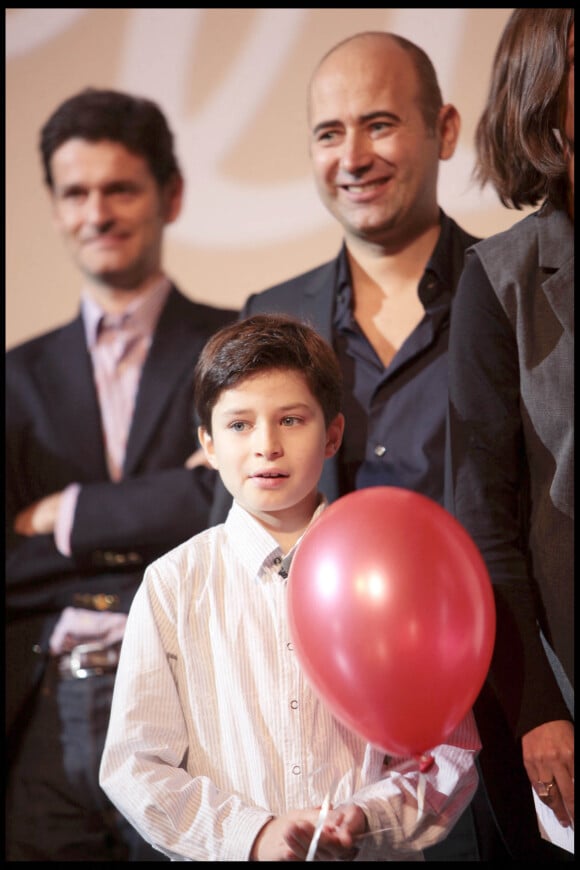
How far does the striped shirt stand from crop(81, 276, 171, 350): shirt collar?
766 mm

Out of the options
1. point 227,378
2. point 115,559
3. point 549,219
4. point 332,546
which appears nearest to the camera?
point 332,546

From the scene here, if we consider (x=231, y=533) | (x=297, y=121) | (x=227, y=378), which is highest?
(x=297, y=121)

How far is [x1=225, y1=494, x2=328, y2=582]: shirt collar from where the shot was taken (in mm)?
1575

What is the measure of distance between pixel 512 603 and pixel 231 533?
0.46m

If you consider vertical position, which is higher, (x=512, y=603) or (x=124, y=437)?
(x=124, y=437)

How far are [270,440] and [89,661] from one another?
33.6 inches

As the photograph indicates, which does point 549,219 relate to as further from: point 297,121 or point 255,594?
point 255,594

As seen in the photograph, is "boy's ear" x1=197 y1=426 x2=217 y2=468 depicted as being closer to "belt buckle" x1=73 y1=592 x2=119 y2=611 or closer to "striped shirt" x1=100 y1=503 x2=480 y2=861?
"striped shirt" x1=100 y1=503 x2=480 y2=861

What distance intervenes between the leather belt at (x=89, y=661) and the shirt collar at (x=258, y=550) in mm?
632

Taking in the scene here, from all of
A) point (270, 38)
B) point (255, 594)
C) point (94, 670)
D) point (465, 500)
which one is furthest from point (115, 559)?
point (270, 38)

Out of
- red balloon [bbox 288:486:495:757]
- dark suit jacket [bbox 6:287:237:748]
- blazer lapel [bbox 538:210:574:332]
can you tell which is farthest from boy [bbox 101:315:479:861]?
dark suit jacket [bbox 6:287:237:748]

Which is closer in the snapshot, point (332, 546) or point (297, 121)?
point (332, 546)

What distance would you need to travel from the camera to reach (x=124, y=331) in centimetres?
223

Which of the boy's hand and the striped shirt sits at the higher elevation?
the striped shirt
